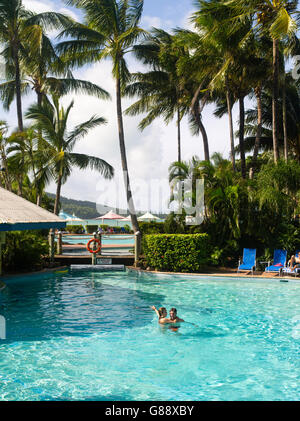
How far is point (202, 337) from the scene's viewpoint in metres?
8.73

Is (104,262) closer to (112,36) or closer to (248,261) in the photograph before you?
(248,261)

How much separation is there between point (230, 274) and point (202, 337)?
24.4 feet

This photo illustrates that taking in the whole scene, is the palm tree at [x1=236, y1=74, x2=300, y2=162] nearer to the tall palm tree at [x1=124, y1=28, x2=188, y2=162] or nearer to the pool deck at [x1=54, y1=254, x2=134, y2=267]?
the tall palm tree at [x1=124, y1=28, x2=188, y2=162]

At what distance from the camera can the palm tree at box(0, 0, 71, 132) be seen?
22391mm

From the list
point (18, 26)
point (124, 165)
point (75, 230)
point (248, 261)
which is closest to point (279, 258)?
point (248, 261)

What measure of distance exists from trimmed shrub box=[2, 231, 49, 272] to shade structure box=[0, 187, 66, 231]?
256 cm

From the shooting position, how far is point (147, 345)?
8164mm

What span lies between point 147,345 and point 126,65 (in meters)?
17.3

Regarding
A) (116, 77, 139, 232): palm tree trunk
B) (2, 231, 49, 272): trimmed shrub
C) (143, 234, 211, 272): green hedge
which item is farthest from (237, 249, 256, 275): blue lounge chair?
(2, 231, 49, 272): trimmed shrub

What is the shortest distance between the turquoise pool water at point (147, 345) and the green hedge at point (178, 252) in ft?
8.42
